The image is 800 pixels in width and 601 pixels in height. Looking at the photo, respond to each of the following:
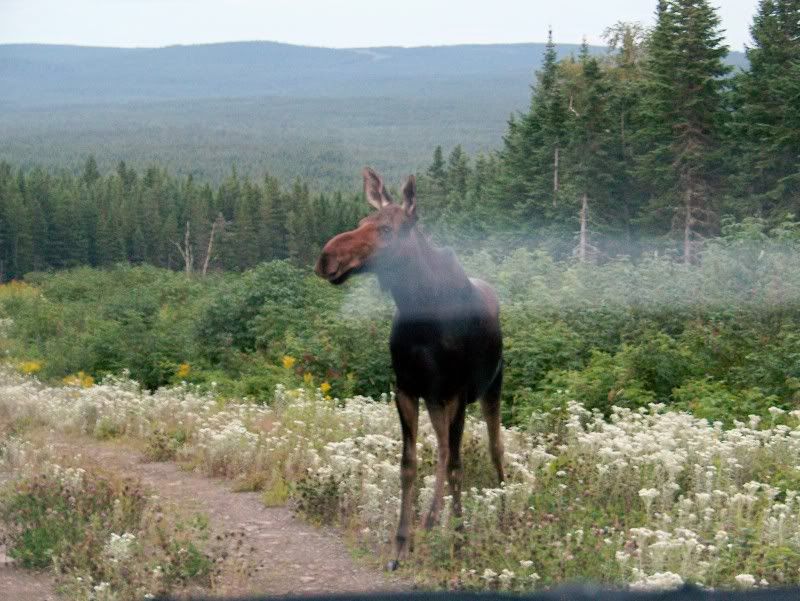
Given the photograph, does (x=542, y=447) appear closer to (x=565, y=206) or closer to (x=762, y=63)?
(x=762, y=63)

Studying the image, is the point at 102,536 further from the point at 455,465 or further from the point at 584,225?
the point at 584,225

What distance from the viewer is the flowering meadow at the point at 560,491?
6293 mm

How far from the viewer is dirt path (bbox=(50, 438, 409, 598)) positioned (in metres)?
6.91

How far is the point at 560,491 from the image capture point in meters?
7.68

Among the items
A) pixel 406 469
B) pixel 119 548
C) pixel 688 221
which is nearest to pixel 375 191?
pixel 406 469

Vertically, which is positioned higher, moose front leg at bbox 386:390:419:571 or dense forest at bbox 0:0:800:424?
moose front leg at bbox 386:390:419:571

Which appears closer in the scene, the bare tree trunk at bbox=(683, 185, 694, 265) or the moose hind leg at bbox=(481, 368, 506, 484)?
the moose hind leg at bbox=(481, 368, 506, 484)

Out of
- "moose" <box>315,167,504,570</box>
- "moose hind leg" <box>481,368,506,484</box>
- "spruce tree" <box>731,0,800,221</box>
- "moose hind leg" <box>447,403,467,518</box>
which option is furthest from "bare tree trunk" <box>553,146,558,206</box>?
"moose" <box>315,167,504,570</box>

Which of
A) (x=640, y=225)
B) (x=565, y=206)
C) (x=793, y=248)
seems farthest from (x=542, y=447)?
(x=565, y=206)

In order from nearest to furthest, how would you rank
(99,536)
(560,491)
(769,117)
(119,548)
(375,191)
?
(375,191) → (119,548) → (99,536) → (560,491) → (769,117)

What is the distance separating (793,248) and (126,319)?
476 inches

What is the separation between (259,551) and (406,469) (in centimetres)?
124

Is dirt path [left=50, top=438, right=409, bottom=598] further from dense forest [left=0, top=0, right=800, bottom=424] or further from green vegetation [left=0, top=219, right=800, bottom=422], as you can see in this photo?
dense forest [left=0, top=0, right=800, bottom=424]

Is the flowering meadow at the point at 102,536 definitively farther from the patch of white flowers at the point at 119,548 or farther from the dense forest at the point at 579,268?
the dense forest at the point at 579,268
